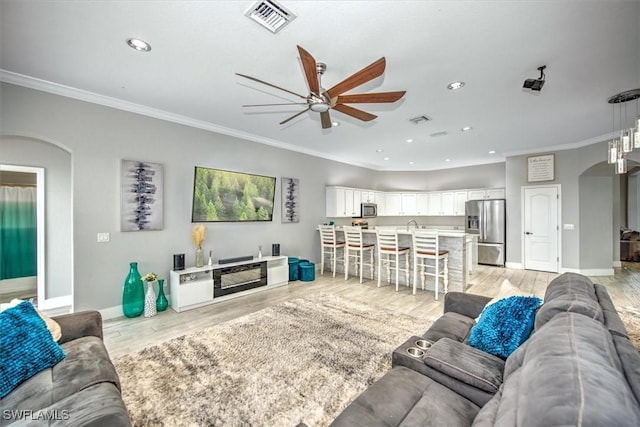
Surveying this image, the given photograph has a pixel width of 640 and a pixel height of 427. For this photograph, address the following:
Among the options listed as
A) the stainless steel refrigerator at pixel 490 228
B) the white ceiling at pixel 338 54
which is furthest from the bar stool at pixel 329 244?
the stainless steel refrigerator at pixel 490 228

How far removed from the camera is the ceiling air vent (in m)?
1.96

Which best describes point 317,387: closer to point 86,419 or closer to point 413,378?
point 413,378

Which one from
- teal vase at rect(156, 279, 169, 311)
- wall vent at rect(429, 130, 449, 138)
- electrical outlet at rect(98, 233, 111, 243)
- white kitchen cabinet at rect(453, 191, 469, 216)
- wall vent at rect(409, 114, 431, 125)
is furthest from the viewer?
white kitchen cabinet at rect(453, 191, 469, 216)

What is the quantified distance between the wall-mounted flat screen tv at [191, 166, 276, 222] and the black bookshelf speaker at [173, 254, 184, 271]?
0.64 metres

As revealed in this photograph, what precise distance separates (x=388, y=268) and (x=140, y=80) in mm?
4754

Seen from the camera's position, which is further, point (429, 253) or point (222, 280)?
point (429, 253)

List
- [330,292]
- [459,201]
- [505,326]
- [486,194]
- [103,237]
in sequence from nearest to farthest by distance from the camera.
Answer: [505,326], [103,237], [330,292], [486,194], [459,201]

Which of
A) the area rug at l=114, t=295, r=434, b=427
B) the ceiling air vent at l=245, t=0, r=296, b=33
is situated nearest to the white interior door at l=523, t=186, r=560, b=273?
the area rug at l=114, t=295, r=434, b=427

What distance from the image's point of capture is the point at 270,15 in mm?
2057

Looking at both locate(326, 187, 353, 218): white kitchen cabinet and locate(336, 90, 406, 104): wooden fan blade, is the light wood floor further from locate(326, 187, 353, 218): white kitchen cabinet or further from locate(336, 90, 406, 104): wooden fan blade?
locate(336, 90, 406, 104): wooden fan blade

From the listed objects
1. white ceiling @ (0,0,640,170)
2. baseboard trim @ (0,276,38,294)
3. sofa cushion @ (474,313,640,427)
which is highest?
white ceiling @ (0,0,640,170)

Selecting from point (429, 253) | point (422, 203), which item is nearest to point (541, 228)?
point (422, 203)

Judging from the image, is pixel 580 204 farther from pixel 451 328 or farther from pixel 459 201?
pixel 451 328

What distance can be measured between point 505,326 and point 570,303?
38 centimetres
